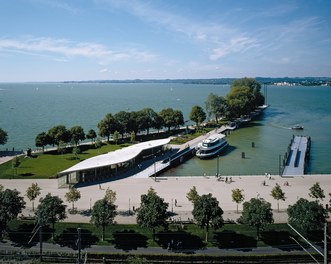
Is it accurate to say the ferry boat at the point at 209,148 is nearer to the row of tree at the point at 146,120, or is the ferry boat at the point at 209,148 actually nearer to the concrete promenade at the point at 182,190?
the concrete promenade at the point at 182,190

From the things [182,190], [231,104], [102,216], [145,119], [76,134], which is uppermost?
[231,104]

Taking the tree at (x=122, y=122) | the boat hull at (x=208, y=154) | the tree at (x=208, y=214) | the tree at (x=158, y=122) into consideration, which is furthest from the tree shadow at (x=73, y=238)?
the tree at (x=158, y=122)

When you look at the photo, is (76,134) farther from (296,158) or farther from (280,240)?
(280,240)

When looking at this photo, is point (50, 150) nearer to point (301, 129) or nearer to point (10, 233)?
point (10, 233)

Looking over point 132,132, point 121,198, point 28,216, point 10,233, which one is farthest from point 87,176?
point 132,132

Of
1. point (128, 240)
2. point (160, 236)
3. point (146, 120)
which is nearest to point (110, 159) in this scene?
point (128, 240)

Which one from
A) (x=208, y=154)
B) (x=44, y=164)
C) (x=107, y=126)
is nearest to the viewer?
(x=44, y=164)

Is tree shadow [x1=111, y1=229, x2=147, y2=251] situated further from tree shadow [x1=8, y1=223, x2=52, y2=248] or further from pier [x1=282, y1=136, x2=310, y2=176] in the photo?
pier [x1=282, y1=136, x2=310, y2=176]
